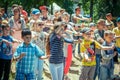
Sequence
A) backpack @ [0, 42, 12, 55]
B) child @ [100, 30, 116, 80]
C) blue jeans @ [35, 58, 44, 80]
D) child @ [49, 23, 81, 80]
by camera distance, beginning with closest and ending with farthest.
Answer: child @ [49, 23, 81, 80]
backpack @ [0, 42, 12, 55]
blue jeans @ [35, 58, 44, 80]
child @ [100, 30, 116, 80]

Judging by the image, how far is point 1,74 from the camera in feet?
27.6

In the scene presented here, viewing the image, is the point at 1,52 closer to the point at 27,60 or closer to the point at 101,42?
the point at 27,60

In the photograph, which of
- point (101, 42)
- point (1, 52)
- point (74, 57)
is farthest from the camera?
point (74, 57)

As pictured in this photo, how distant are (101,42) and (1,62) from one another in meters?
2.66

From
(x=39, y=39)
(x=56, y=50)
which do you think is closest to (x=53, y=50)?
(x=56, y=50)

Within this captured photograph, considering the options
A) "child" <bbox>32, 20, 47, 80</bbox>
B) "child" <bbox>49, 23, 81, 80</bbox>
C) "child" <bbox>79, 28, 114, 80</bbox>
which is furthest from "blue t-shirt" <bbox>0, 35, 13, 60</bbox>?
"child" <bbox>79, 28, 114, 80</bbox>

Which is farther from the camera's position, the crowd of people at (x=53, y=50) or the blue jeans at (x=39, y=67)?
the blue jeans at (x=39, y=67)

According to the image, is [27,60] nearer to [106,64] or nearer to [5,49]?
[5,49]

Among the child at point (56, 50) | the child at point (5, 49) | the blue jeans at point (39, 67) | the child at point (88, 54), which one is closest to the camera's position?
the child at point (56, 50)

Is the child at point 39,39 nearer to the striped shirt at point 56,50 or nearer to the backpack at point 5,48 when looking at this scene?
the backpack at point 5,48

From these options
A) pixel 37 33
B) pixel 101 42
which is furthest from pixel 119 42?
pixel 37 33

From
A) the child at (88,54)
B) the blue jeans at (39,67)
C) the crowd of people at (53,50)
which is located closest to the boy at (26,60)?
the crowd of people at (53,50)

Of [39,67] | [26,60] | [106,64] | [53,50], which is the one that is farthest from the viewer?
[106,64]

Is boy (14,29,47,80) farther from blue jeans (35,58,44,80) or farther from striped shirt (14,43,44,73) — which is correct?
blue jeans (35,58,44,80)
